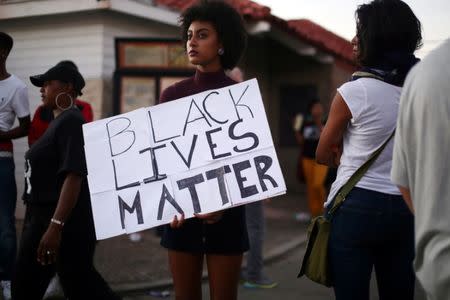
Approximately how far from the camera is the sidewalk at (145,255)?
18.6ft

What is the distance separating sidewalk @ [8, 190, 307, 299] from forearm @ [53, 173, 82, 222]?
2.18 m

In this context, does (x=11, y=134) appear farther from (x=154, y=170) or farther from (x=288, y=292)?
(x=288, y=292)

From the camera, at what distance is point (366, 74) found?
268 cm

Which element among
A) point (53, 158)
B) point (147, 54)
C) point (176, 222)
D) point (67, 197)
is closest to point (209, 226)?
point (176, 222)

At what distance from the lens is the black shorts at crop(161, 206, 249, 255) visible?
2.92m

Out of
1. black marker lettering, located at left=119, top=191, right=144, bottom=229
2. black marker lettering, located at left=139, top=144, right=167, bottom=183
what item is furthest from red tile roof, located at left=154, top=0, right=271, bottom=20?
black marker lettering, located at left=119, top=191, right=144, bottom=229

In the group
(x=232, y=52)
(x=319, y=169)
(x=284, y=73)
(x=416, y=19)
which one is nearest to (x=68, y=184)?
(x=232, y=52)

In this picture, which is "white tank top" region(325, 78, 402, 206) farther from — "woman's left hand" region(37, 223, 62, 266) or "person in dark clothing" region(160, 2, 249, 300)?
"woman's left hand" region(37, 223, 62, 266)

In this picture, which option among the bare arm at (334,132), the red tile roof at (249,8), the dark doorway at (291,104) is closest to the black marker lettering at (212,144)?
the bare arm at (334,132)

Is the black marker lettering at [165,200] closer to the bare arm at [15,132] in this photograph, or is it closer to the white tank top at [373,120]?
the white tank top at [373,120]

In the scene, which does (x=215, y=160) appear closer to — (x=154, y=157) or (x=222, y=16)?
(x=154, y=157)

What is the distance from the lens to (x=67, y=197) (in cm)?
328

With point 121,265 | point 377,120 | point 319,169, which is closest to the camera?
point 377,120

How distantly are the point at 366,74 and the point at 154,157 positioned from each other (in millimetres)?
1036
